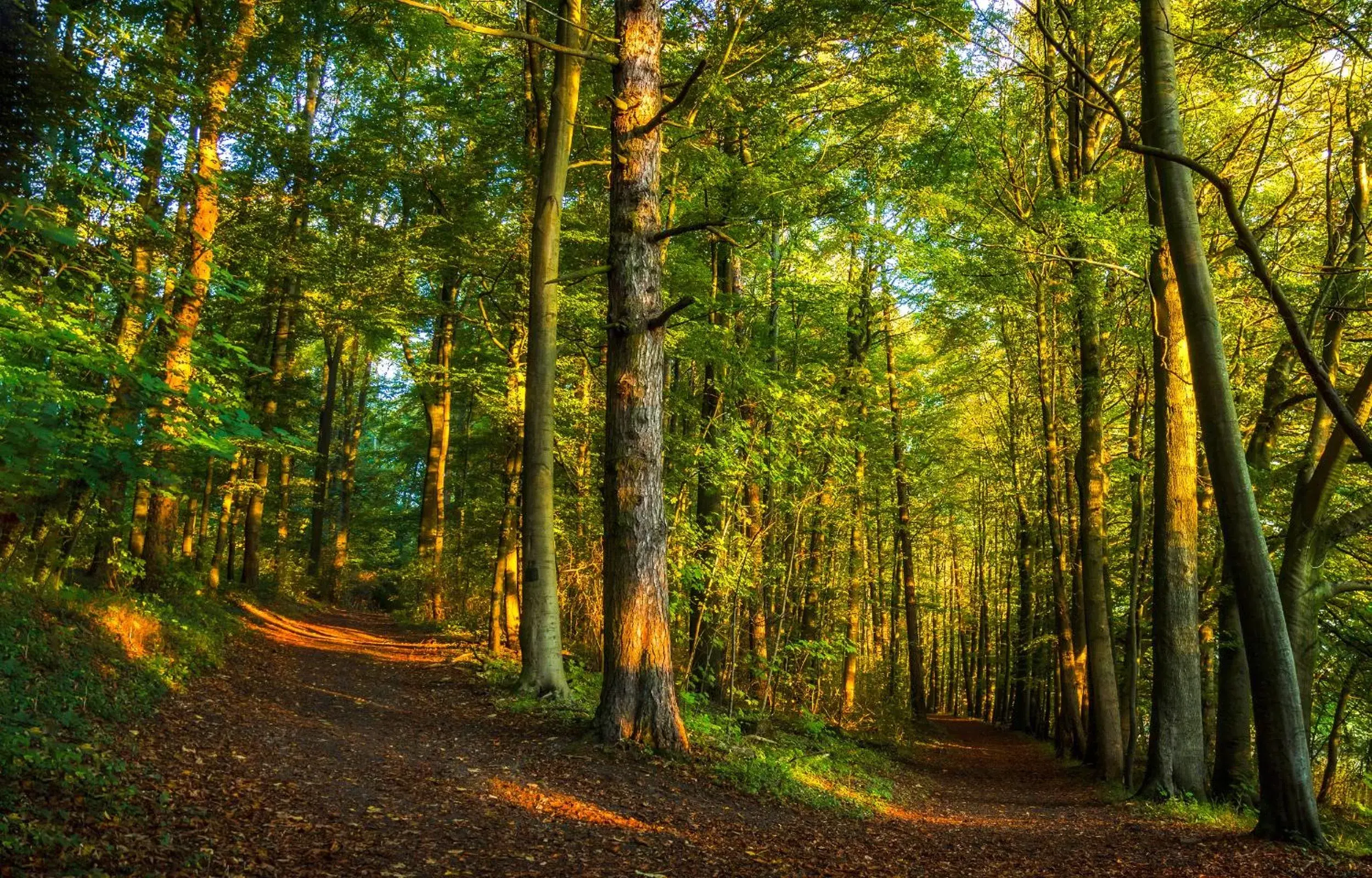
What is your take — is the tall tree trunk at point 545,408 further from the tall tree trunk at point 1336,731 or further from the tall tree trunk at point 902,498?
the tall tree trunk at point 1336,731

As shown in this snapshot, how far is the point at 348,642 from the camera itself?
48.3 feet

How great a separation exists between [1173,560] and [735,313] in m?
6.55

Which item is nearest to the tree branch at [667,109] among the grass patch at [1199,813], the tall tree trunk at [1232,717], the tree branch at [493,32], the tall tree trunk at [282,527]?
the tree branch at [493,32]

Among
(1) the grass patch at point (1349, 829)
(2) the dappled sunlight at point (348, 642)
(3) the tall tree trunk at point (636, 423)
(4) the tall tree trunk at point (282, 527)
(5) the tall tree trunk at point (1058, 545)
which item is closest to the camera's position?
(1) the grass patch at point (1349, 829)

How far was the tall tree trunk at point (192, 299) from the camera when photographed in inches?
252

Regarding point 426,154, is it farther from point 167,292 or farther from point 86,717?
point 86,717

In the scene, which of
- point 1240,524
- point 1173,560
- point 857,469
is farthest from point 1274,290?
point 857,469

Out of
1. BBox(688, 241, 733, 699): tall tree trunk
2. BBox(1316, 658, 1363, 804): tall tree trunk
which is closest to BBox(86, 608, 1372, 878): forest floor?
BBox(688, 241, 733, 699): tall tree trunk

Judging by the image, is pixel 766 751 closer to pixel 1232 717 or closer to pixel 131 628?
pixel 1232 717

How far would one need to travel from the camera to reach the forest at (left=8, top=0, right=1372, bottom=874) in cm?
585

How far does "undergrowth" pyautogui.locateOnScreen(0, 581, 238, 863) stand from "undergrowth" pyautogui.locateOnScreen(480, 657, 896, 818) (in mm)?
3662

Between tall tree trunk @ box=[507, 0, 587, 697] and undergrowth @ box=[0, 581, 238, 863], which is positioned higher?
tall tree trunk @ box=[507, 0, 587, 697]

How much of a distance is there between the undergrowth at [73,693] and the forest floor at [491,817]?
22 cm

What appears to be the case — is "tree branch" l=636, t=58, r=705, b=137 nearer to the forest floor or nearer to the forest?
the forest
